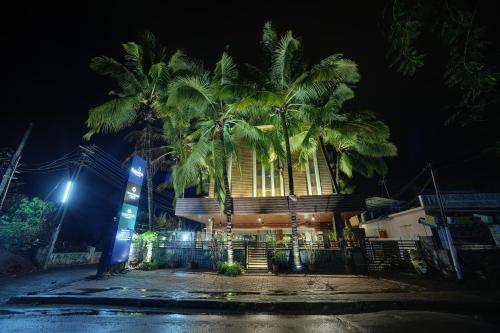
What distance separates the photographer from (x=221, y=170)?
14000 millimetres

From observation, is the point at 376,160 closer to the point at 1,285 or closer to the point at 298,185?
the point at 298,185

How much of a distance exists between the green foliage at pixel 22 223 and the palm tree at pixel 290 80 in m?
13.8

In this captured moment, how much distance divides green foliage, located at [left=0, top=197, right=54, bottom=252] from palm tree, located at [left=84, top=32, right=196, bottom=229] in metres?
5.23

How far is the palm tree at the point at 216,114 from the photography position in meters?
11.7

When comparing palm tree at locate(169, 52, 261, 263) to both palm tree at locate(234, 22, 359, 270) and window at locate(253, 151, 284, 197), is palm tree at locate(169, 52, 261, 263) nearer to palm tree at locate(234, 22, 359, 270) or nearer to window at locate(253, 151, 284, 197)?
palm tree at locate(234, 22, 359, 270)

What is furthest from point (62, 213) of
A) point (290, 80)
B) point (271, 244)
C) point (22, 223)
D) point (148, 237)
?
point (290, 80)

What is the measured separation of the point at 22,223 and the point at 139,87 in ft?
35.5

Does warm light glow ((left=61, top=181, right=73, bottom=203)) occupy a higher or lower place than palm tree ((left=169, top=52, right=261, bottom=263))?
lower

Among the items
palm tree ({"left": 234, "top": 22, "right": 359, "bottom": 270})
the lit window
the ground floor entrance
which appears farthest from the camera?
the ground floor entrance

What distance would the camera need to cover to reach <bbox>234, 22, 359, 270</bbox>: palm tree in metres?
11.7

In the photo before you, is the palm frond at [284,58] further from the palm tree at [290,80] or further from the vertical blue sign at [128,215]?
the vertical blue sign at [128,215]

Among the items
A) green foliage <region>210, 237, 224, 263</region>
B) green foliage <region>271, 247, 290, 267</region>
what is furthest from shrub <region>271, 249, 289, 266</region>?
green foliage <region>210, 237, 224, 263</region>

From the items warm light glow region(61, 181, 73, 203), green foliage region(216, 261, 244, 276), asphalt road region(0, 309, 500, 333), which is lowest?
asphalt road region(0, 309, 500, 333)

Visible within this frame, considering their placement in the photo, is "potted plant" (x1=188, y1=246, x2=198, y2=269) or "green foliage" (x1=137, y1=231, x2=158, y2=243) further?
"green foliage" (x1=137, y1=231, x2=158, y2=243)
